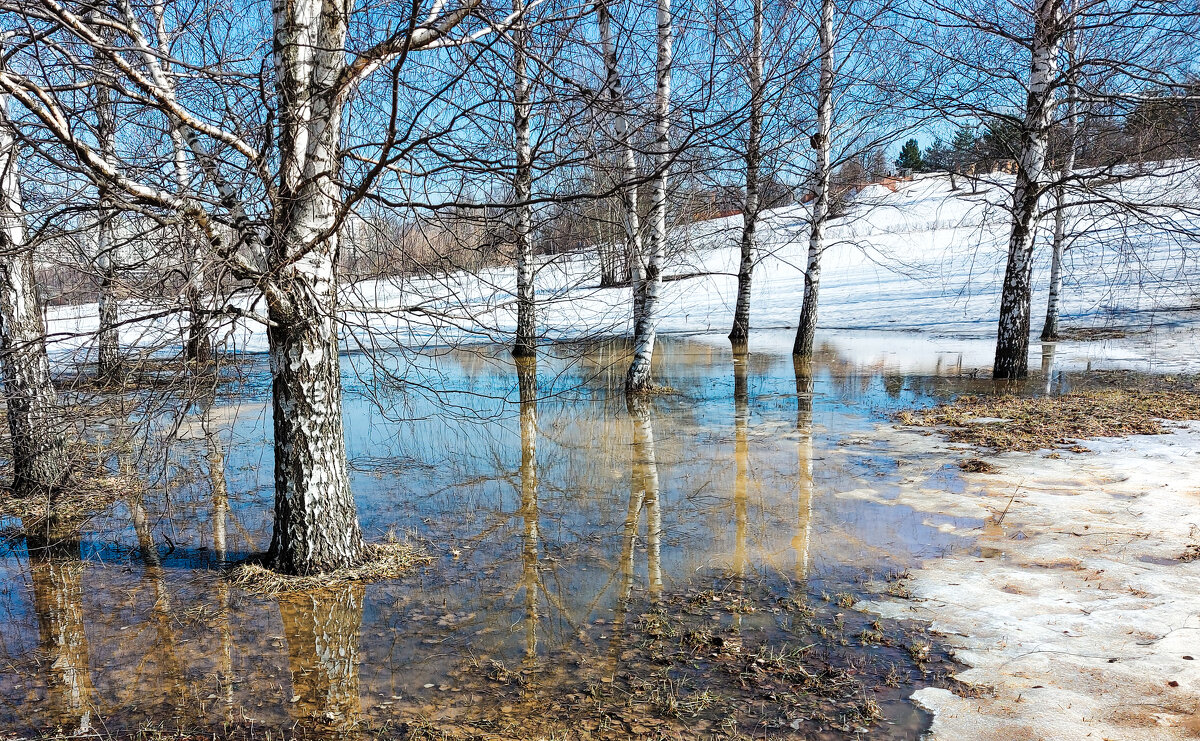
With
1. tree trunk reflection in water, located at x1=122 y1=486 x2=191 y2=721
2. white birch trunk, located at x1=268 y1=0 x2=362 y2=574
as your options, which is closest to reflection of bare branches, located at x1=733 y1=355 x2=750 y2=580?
white birch trunk, located at x1=268 y1=0 x2=362 y2=574

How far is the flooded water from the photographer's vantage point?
144 inches

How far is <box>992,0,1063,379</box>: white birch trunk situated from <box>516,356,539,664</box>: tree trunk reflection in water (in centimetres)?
826

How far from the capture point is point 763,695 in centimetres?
369

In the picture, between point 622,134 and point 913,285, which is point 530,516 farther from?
point 913,285

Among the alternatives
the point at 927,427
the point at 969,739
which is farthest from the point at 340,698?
the point at 927,427

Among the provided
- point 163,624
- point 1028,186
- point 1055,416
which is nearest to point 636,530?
point 163,624

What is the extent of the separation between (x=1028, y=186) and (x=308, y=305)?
11365mm

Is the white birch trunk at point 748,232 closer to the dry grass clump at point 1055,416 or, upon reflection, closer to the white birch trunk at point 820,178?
the white birch trunk at point 820,178

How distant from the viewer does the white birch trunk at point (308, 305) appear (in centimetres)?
447

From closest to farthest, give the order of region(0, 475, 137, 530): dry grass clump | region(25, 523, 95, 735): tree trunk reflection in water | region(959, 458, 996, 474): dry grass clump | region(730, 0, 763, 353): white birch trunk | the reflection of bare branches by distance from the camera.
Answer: region(25, 523, 95, 735): tree trunk reflection in water < the reflection of bare branches < region(0, 475, 137, 530): dry grass clump < region(959, 458, 996, 474): dry grass clump < region(730, 0, 763, 353): white birch trunk

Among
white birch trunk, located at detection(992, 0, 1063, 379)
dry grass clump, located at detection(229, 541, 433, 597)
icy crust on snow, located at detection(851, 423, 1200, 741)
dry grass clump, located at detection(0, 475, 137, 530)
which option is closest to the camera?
icy crust on snow, located at detection(851, 423, 1200, 741)

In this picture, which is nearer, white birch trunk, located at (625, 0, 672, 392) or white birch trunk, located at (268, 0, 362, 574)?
white birch trunk, located at (268, 0, 362, 574)

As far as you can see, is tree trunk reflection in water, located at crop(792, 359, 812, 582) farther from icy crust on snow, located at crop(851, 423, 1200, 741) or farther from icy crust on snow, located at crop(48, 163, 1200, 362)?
icy crust on snow, located at crop(48, 163, 1200, 362)

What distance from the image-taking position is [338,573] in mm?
5273
